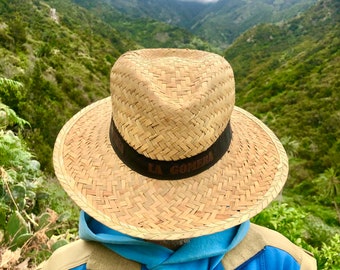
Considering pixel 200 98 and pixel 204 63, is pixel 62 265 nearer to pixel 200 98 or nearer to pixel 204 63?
pixel 200 98

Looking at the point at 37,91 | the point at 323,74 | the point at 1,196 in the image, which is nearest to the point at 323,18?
the point at 323,74

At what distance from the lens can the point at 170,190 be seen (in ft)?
4.59

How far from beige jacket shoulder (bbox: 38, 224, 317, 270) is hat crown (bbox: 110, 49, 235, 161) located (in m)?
0.37

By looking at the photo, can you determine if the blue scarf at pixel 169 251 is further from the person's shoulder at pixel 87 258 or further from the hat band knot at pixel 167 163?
the hat band knot at pixel 167 163

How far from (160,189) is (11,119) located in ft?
14.8

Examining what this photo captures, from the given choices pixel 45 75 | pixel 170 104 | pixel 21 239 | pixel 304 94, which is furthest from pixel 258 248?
pixel 304 94

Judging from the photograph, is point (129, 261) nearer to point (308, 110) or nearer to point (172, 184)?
point (172, 184)

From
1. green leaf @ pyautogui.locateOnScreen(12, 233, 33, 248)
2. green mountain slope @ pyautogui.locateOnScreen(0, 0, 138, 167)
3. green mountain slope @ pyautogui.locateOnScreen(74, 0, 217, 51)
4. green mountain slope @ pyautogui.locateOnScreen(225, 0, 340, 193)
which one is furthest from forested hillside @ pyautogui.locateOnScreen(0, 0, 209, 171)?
green mountain slope @ pyautogui.locateOnScreen(74, 0, 217, 51)

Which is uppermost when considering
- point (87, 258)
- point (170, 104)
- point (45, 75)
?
point (170, 104)

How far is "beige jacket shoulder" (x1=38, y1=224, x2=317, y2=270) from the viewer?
1.34 meters

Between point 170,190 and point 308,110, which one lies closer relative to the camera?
point 170,190

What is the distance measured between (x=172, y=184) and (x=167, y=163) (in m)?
0.08

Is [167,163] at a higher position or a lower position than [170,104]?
lower

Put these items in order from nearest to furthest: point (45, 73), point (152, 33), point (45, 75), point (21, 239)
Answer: point (21, 239)
point (45, 75)
point (45, 73)
point (152, 33)
